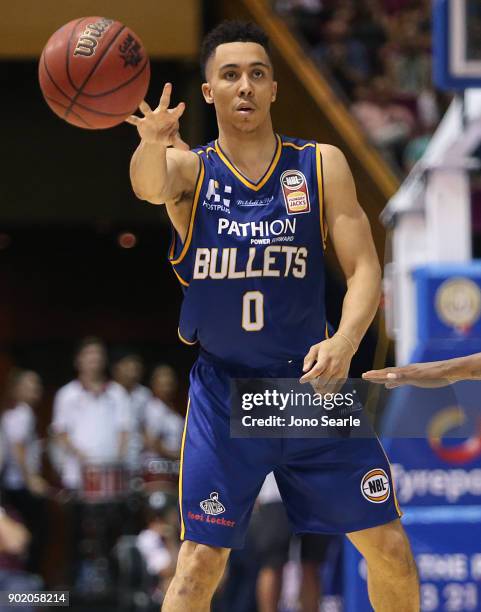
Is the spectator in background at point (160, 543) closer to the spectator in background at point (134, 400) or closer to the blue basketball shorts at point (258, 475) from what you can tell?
the spectator in background at point (134, 400)

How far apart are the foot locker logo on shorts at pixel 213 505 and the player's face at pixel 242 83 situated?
4.01ft

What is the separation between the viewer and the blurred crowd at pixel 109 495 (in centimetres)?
893

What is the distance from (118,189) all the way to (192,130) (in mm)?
5997

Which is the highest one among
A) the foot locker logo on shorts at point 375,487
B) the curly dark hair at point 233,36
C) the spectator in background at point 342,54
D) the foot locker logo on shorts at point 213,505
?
the spectator in background at point 342,54

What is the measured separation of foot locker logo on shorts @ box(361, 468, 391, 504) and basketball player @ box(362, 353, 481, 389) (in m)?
0.36

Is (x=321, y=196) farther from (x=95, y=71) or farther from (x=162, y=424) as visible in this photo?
(x=162, y=424)

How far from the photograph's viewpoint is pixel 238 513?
13.1 ft

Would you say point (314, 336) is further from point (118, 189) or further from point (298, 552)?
point (118, 189)

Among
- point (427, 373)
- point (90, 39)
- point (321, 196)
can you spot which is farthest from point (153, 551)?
point (90, 39)

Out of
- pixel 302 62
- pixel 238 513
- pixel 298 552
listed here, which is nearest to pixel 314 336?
pixel 238 513

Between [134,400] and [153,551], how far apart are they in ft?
6.75

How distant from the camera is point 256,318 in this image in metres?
4.01

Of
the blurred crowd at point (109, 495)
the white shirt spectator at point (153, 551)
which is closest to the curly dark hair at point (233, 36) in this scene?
the blurred crowd at point (109, 495)

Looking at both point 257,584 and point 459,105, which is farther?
point 257,584
